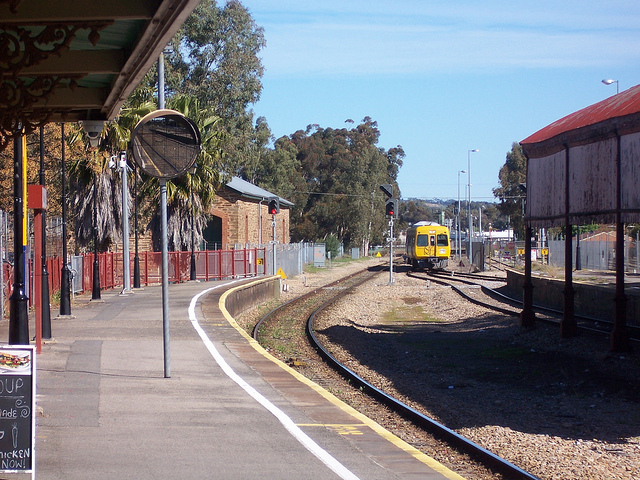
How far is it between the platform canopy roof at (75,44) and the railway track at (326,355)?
189 inches

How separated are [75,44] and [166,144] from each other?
247 centimetres

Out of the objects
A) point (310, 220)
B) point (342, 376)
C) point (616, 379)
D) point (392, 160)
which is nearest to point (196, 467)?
point (342, 376)

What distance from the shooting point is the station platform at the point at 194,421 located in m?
6.03

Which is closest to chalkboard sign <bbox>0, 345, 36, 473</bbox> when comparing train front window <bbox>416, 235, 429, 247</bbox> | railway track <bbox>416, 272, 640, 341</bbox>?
railway track <bbox>416, 272, 640, 341</bbox>

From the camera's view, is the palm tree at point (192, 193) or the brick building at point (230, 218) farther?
the brick building at point (230, 218)

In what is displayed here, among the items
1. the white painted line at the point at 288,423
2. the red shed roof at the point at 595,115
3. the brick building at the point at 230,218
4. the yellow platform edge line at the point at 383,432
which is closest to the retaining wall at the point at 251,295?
the white painted line at the point at 288,423

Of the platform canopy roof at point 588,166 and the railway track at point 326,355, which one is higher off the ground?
the platform canopy roof at point 588,166

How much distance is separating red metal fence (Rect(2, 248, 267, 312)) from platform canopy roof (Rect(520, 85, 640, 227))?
13.4 m

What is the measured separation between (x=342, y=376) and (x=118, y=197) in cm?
1893

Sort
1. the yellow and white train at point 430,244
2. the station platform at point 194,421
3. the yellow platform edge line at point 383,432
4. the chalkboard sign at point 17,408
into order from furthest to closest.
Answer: the yellow and white train at point 430,244 < the yellow platform edge line at point 383,432 < the station platform at point 194,421 < the chalkboard sign at point 17,408

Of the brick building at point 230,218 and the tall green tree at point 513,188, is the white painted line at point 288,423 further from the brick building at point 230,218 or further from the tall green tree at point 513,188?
the tall green tree at point 513,188

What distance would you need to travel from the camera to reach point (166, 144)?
9.20m

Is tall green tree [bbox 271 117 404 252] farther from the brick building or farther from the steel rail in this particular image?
the steel rail

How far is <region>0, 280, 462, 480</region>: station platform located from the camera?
6.03 m
